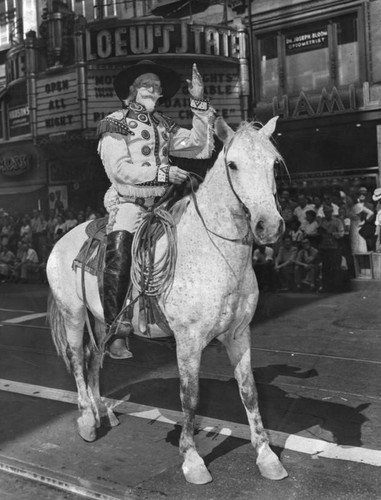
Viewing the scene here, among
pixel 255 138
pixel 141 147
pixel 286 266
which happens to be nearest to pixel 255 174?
pixel 255 138

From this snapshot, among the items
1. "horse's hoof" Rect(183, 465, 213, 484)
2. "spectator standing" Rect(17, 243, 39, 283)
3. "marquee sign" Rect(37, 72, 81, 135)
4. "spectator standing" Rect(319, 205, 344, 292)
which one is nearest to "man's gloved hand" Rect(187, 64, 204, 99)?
"horse's hoof" Rect(183, 465, 213, 484)

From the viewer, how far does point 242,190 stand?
13.1 feet

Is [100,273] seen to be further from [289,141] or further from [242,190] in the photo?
[289,141]

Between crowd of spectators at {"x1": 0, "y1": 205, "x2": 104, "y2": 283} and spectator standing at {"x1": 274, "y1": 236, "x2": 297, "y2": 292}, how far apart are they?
6402mm

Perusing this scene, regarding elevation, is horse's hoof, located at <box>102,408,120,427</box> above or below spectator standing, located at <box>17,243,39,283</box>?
below

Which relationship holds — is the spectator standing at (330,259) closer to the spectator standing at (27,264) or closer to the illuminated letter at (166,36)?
the spectator standing at (27,264)

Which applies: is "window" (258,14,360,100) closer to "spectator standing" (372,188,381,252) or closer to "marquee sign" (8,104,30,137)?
"spectator standing" (372,188,381,252)

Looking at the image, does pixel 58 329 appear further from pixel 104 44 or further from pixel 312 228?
pixel 104 44

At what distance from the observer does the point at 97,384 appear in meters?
5.63

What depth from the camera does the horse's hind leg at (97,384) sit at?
550 centimetres

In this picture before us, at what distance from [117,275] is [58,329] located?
1.34 meters

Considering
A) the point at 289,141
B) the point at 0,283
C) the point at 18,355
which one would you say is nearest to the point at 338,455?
the point at 18,355

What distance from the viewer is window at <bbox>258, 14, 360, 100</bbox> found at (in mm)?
21047

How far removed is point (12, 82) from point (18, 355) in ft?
63.0
